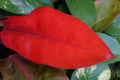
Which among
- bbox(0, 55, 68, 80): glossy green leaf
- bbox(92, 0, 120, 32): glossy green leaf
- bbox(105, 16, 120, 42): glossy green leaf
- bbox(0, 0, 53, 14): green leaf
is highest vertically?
bbox(0, 0, 53, 14): green leaf

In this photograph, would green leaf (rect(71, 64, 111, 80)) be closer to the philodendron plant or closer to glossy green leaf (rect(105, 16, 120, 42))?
the philodendron plant

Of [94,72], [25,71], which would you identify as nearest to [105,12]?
[94,72]

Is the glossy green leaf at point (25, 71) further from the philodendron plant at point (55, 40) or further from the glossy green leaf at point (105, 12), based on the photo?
the glossy green leaf at point (105, 12)

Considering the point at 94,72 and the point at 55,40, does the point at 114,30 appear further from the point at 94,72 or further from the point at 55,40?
the point at 55,40

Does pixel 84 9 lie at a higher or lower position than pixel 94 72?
higher

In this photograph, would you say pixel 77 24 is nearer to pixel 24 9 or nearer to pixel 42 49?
pixel 42 49

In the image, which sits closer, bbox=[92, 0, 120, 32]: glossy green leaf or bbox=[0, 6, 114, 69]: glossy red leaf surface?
bbox=[0, 6, 114, 69]: glossy red leaf surface

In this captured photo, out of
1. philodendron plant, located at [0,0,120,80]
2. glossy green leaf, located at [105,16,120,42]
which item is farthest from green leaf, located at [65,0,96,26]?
glossy green leaf, located at [105,16,120,42]

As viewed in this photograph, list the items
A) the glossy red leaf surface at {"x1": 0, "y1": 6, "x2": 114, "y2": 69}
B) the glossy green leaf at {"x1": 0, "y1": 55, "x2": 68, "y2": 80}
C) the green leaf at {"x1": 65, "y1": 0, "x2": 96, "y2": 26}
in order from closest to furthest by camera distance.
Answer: the glossy red leaf surface at {"x1": 0, "y1": 6, "x2": 114, "y2": 69}
the glossy green leaf at {"x1": 0, "y1": 55, "x2": 68, "y2": 80}
the green leaf at {"x1": 65, "y1": 0, "x2": 96, "y2": 26}
